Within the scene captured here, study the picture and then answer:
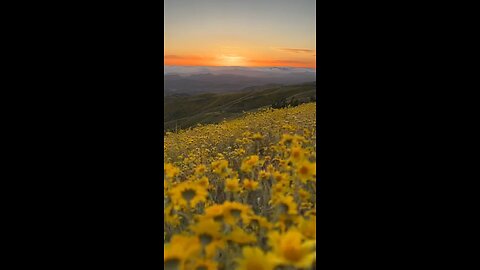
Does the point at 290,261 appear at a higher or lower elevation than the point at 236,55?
lower

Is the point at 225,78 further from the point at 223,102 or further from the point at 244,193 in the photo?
the point at 244,193

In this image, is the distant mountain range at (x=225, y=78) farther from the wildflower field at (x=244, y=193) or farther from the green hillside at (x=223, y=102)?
the wildflower field at (x=244, y=193)

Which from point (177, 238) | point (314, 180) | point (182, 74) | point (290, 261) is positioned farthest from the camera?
point (182, 74)

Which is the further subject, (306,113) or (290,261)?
(306,113)

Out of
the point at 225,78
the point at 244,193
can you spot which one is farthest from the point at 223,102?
the point at 244,193

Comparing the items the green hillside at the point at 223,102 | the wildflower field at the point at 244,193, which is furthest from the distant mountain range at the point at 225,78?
the wildflower field at the point at 244,193

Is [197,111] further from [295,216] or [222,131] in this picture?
[295,216]

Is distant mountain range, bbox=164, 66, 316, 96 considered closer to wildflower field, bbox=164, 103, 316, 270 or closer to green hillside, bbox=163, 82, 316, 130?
green hillside, bbox=163, 82, 316, 130
